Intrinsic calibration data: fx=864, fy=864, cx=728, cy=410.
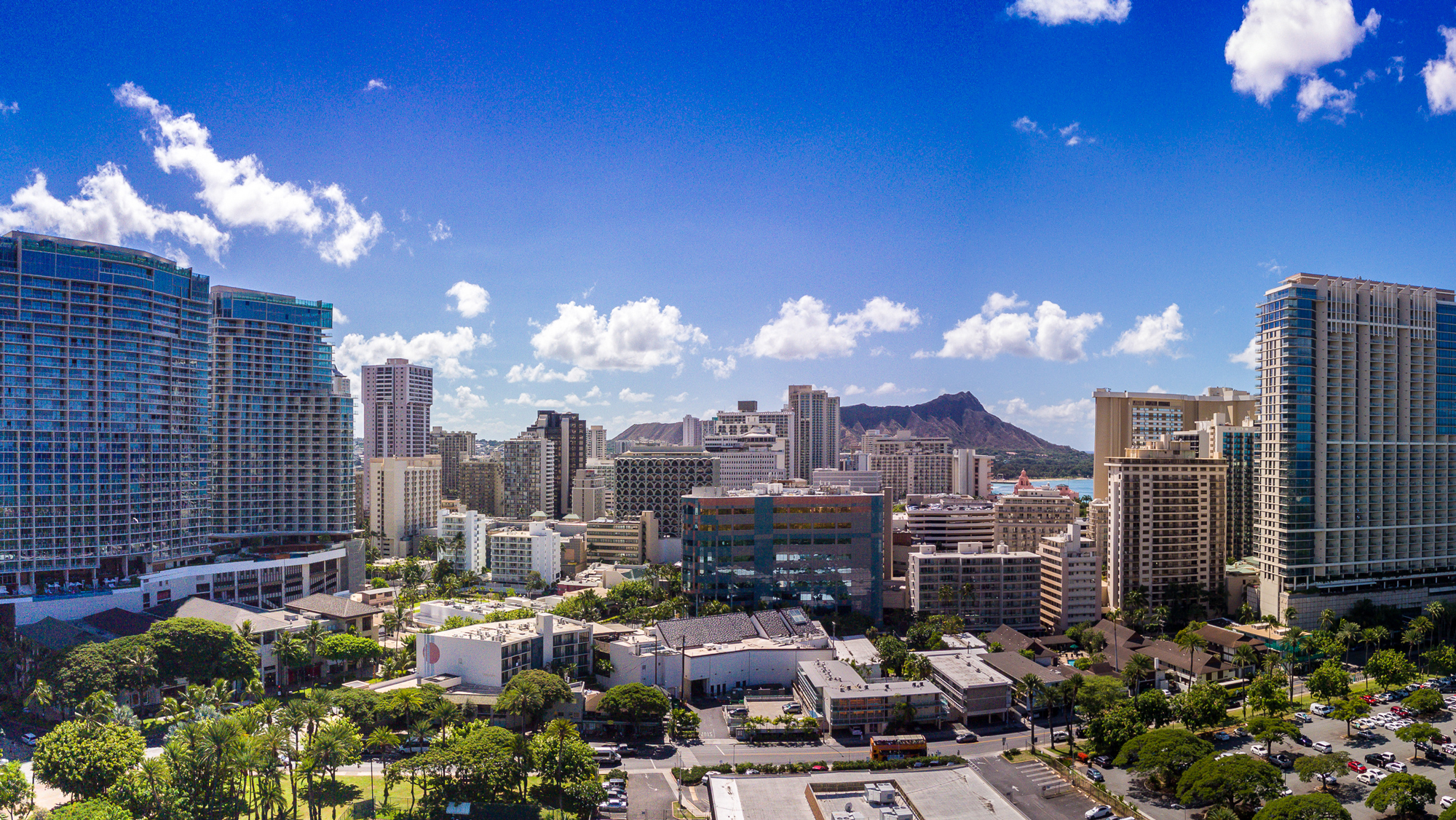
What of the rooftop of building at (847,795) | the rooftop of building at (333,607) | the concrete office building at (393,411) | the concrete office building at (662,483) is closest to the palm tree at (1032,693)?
the rooftop of building at (847,795)

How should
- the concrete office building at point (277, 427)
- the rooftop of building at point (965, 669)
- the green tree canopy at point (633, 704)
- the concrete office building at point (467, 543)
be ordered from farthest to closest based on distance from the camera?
the concrete office building at point (467, 543) → the concrete office building at point (277, 427) → the rooftop of building at point (965, 669) → the green tree canopy at point (633, 704)

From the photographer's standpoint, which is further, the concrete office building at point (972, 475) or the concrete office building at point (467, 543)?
the concrete office building at point (972, 475)

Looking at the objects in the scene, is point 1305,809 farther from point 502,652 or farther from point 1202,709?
point 502,652

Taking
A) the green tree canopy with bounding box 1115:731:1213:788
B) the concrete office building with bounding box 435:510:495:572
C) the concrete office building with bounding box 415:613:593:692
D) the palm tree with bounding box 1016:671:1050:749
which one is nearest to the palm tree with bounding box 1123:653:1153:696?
the palm tree with bounding box 1016:671:1050:749

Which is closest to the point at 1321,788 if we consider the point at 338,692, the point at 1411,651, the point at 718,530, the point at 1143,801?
the point at 1143,801

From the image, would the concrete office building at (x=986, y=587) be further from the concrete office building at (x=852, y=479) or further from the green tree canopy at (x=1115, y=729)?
the concrete office building at (x=852, y=479)

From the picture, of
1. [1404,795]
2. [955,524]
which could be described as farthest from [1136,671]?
[955,524]

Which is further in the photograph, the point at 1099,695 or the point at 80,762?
the point at 1099,695
